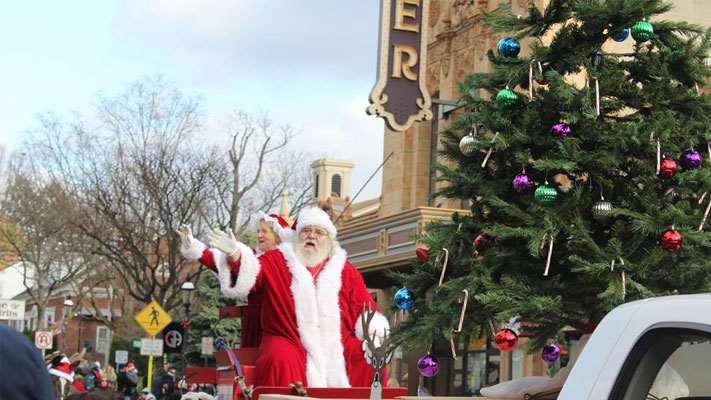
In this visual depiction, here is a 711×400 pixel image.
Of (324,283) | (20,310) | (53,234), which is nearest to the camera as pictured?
(324,283)

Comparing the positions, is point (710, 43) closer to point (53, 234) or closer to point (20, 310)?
point (20, 310)

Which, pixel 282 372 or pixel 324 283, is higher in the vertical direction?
pixel 324 283

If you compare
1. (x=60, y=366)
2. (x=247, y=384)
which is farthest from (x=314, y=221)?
(x=60, y=366)

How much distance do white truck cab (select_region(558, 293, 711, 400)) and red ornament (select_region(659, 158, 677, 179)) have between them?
3.79 meters

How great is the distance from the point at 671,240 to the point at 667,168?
498mm

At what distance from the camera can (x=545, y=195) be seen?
6.71 meters

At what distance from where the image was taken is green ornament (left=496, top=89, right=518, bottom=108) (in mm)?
7035

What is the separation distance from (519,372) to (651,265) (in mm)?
16643

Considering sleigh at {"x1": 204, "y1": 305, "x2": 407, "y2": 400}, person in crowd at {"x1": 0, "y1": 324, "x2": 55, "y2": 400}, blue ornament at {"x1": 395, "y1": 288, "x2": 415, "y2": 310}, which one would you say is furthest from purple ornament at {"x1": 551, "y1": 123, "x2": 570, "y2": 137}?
person in crowd at {"x1": 0, "y1": 324, "x2": 55, "y2": 400}

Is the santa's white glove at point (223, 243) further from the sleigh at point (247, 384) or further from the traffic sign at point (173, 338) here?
the traffic sign at point (173, 338)

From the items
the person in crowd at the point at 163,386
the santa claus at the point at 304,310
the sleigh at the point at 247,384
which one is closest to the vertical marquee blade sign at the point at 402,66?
the person in crowd at the point at 163,386

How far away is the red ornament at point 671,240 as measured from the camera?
6.45 meters

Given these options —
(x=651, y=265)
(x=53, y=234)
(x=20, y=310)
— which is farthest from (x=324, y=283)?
(x=53, y=234)

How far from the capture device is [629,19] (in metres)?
7.12
